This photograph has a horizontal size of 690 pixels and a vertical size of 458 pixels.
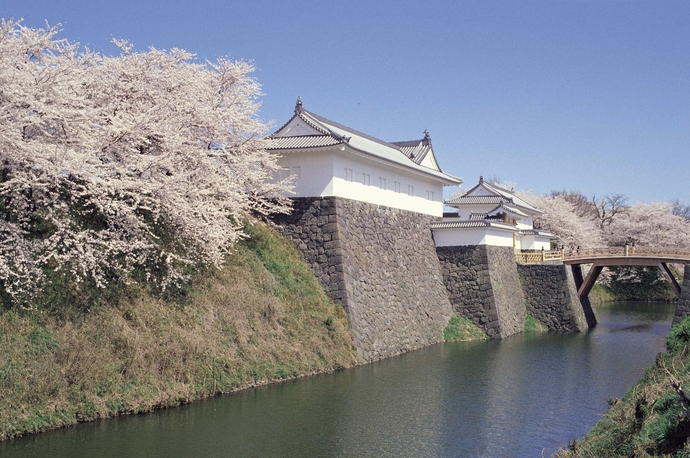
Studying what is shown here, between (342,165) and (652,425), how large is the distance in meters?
14.2

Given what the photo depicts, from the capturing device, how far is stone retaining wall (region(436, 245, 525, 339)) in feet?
81.7

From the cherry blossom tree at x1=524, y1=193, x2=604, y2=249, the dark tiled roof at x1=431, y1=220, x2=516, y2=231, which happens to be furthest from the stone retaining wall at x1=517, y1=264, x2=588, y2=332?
the cherry blossom tree at x1=524, y1=193, x2=604, y2=249

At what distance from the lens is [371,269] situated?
20828 millimetres

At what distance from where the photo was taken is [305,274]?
Result: 19.3m

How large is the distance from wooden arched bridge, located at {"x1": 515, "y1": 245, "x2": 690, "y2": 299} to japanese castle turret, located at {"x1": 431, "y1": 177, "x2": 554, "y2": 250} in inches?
53.3

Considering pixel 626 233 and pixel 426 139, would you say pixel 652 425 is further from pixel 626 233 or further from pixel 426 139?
pixel 626 233

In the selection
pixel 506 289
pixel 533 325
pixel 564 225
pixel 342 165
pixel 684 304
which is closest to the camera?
pixel 342 165

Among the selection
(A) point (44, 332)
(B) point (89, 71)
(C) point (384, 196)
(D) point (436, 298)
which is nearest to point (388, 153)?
(C) point (384, 196)

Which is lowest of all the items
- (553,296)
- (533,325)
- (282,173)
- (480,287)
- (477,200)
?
(533,325)

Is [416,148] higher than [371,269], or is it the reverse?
[416,148]

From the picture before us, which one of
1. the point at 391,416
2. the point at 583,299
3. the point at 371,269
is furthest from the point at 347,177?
the point at 583,299

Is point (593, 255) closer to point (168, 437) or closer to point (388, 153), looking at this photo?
point (388, 153)

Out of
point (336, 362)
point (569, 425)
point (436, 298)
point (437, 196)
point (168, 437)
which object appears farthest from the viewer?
point (437, 196)

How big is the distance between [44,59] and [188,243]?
4.91m
